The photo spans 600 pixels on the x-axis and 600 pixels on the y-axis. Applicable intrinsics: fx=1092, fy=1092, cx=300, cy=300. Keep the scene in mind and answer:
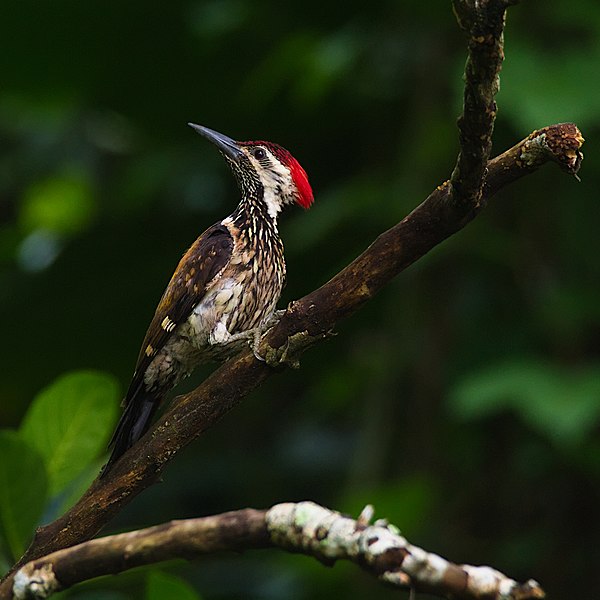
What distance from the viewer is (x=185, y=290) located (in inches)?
113

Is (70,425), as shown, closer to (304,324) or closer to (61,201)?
(304,324)

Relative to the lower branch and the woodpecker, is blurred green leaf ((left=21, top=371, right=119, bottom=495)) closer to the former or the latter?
the woodpecker

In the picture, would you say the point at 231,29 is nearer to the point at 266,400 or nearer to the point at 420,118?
the point at 420,118

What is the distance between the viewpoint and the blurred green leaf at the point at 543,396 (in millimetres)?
3266

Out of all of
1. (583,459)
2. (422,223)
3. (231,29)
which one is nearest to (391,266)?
(422,223)

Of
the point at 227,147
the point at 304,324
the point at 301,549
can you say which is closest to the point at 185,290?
the point at 227,147

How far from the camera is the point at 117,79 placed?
4.86 metres

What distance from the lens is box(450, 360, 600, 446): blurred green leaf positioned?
10.7 ft

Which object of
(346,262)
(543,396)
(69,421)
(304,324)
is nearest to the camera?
Result: (304,324)

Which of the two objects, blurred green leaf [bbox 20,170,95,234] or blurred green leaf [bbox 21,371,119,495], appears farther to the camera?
blurred green leaf [bbox 20,170,95,234]

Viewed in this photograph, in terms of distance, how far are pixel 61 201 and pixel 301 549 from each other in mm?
4681

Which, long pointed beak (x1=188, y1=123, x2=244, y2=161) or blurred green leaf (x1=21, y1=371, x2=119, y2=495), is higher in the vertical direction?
long pointed beak (x1=188, y1=123, x2=244, y2=161)

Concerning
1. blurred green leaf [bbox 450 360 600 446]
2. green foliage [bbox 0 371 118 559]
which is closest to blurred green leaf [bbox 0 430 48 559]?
green foliage [bbox 0 371 118 559]

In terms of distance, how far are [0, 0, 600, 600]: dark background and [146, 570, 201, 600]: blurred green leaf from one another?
98 centimetres
